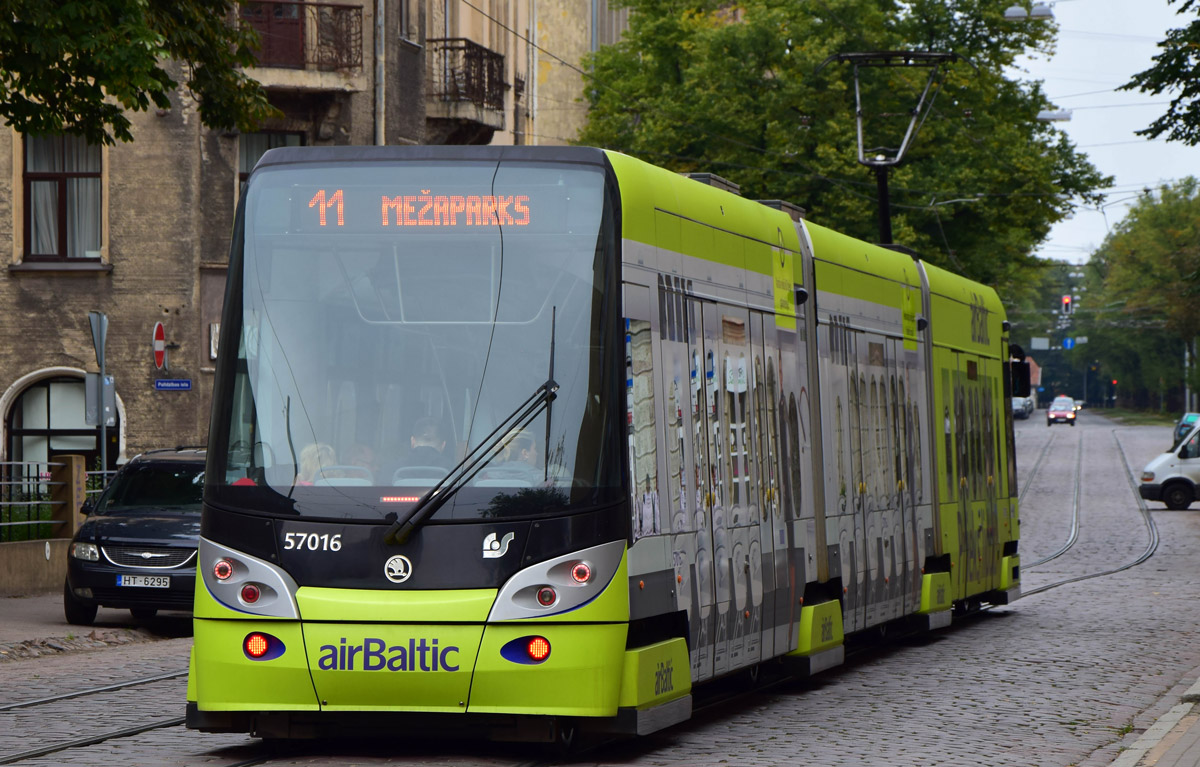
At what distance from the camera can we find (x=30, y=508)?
21.8m

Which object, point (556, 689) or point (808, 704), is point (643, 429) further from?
point (808, 704)

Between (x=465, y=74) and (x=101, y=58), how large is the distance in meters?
16.9

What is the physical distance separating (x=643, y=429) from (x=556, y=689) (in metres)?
1.40

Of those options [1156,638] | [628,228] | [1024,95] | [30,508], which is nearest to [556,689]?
[628,228]

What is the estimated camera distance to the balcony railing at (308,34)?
95.8ft

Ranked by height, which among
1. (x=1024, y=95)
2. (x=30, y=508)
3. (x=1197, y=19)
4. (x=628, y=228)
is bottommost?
(x=30, y=508)

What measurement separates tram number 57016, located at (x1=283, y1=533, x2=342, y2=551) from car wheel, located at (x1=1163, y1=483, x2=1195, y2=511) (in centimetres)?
3798

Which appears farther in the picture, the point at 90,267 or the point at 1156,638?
the point at 90,267

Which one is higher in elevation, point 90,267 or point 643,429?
point 90,267

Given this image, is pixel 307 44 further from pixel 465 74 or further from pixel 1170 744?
pixel 1170 744

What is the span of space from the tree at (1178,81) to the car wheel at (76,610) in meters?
16.8

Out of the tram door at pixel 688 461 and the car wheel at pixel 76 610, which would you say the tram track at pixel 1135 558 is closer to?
the car wheel at pixel 76 610

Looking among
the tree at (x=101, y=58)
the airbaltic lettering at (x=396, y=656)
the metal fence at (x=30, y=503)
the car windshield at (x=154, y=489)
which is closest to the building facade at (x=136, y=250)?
the metal fence at (x=30, y=503)

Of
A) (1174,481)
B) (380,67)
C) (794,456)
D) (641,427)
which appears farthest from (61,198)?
(1174,481)
